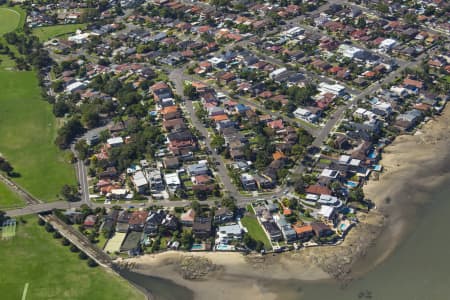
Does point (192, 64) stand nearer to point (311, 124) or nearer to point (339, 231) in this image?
point (311, 124)

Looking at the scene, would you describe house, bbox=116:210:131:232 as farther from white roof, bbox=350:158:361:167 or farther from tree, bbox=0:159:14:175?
white roof, bbox=350:158:361:167

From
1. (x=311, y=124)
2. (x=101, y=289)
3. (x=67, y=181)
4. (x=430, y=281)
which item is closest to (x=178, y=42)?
(x=311, y=124)

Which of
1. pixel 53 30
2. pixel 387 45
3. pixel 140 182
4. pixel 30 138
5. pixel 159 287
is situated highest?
pixel 387 45

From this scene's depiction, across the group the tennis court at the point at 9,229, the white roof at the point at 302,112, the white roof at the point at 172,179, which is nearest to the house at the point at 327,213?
the white roof at the point at 172,179

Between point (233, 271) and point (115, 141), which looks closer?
point (233, 271)

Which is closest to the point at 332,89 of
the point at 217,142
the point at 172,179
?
the point at 217,142

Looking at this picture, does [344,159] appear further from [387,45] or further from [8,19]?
[8,19]
